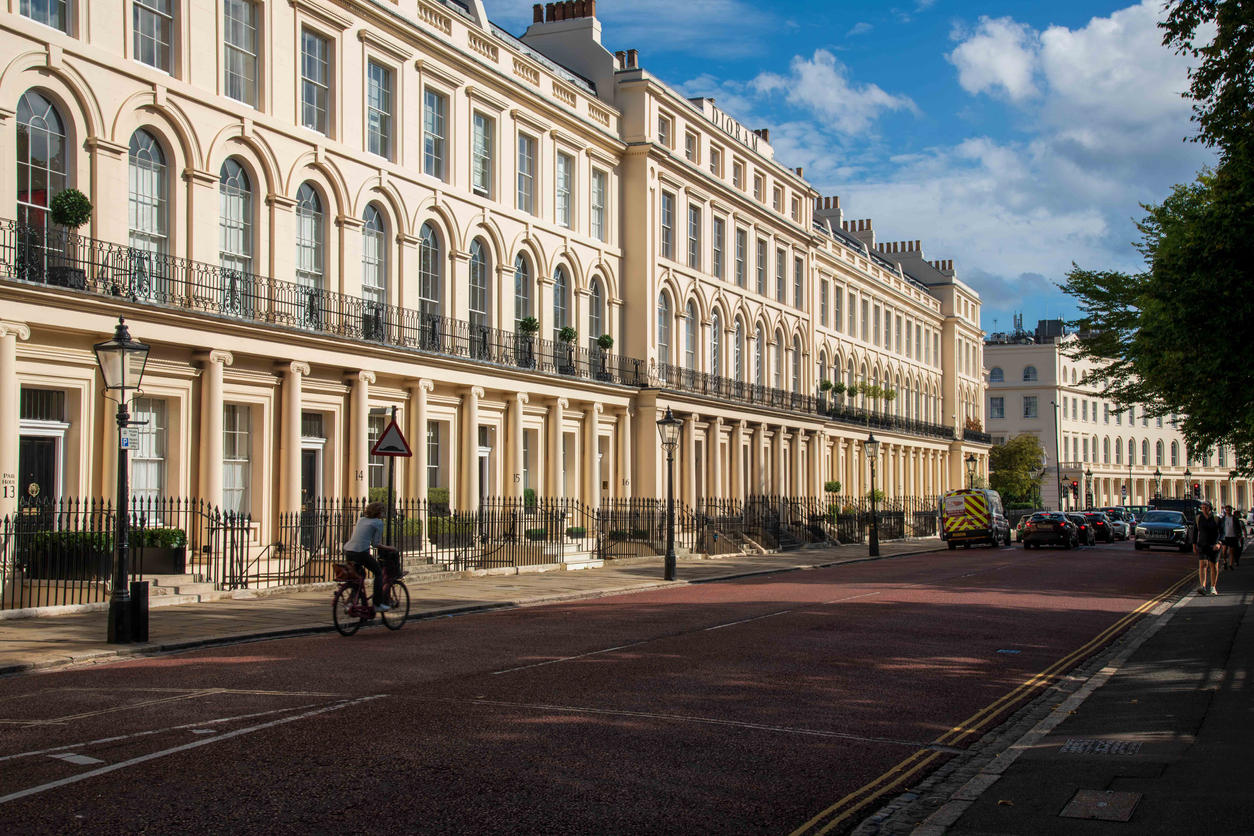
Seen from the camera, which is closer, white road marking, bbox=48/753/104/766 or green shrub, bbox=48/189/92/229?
white road marking, bbox=48/753/104/766

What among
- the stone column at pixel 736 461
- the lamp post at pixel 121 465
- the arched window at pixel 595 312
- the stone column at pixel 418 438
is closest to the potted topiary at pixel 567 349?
the arched window at pixel 595 312

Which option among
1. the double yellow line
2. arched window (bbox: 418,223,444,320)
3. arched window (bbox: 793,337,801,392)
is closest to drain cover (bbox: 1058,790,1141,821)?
the double yellow line

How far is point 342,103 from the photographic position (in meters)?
26.4

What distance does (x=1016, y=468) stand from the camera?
272 feet

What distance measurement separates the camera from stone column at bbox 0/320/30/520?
706 inches

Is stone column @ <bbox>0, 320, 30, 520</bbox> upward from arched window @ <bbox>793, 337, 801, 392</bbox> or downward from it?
downward

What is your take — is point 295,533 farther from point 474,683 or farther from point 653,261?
point 653,261

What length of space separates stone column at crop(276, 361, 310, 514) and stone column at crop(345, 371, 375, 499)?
1.97 metres

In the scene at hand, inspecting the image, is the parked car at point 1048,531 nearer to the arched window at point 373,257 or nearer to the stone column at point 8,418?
the arched window at point 373,257

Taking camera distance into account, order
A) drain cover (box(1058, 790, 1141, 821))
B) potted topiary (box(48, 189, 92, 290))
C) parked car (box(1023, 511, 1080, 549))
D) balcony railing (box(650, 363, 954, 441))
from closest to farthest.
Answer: drain cover (box(1058, 790, 1141, 821)) < potted topiary (box(48, 189, 92, 290)) < balcony railing (box(650, 363, 954, 441)) < parked car (box(1023, 511, 1080, 549))

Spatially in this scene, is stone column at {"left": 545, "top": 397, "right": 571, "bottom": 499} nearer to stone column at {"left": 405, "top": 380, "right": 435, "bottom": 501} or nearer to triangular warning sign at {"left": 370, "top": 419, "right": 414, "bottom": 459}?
stone column at {"left": 405, "top": 380, "right": 435, "bottom": 501}

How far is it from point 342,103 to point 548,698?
65.7 ft

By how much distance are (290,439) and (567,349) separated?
12843 mm

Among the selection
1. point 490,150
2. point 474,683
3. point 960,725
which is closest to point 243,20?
point 490,150
